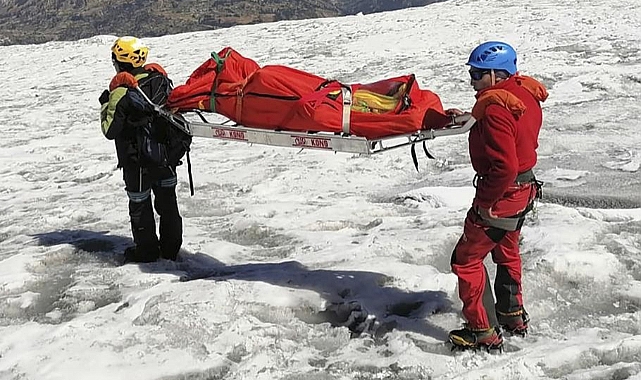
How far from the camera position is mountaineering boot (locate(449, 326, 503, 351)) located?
432 cm

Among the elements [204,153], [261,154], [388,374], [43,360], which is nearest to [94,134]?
[204,153]

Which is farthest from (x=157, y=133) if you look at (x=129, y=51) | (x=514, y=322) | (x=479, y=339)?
(x=514, y=322)

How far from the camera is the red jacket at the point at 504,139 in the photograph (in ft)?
12.8

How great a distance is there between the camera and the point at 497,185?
13.1 ft

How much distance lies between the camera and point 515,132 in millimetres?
3967

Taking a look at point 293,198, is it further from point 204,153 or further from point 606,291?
point 606,291

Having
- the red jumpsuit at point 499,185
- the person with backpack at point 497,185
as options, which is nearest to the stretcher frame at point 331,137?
the person with backpack at point 497,185

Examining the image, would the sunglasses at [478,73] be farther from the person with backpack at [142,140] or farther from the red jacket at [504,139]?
the person with backpack at [142,140]

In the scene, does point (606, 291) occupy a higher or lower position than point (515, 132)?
lower

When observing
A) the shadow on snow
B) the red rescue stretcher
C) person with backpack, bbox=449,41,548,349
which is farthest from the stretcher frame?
the shadow on snow

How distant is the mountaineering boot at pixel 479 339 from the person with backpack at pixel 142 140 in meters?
2.99

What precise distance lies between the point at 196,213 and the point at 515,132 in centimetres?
486

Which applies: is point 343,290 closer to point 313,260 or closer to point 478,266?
point 313,260

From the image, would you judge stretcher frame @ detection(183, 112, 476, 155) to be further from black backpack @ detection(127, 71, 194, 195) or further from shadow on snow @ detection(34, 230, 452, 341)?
shadow on snow @ detection(34, 230, 452, 341)
